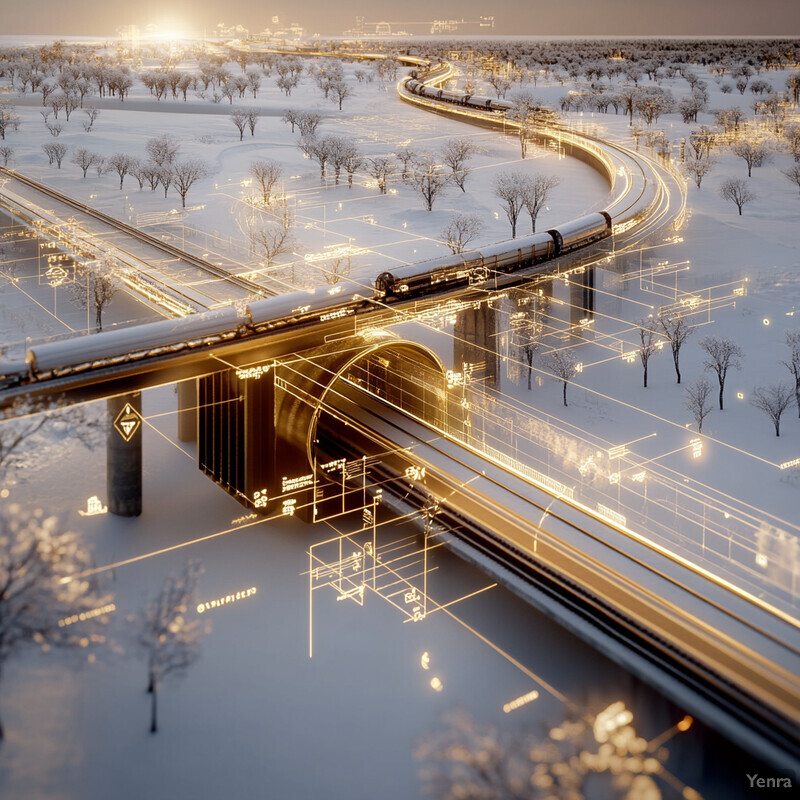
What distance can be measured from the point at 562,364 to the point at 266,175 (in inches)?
827

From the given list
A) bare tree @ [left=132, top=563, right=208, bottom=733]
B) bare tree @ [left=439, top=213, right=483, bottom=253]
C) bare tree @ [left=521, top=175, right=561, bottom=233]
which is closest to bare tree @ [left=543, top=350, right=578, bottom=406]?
bare tree @ [left=439, top=213, right=483, bottom=253]

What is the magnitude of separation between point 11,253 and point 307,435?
1973cm

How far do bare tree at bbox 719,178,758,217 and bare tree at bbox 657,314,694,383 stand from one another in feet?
38.2

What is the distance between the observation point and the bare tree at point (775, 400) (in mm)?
19734

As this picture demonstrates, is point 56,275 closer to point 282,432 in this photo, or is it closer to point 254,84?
point 282,432

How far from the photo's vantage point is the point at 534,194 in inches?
1358

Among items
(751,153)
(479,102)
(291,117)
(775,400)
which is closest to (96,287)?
(775,400)

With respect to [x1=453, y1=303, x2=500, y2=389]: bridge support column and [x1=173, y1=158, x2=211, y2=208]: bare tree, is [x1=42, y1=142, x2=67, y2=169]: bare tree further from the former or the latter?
[x1=453, y1=303, x2=500, y2=389]: bridge support column

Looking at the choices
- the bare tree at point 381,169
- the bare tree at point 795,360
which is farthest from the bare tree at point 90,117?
the bare tree at point 795,360

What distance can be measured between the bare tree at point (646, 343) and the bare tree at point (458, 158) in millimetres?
15197

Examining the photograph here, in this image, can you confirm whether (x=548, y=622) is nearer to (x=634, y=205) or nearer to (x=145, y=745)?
(x=145, y=745)

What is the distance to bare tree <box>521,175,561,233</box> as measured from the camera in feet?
111

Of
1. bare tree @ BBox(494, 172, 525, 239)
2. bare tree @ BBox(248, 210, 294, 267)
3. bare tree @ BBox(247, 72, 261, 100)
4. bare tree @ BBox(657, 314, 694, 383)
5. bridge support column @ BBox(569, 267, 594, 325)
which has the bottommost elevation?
bare tree @ BBox(657, 314, 694, 383)

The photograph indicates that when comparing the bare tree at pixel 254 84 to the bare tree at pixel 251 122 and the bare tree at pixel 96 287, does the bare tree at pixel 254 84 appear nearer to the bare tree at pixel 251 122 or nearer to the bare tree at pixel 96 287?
the bare tree at pixel 251 122
